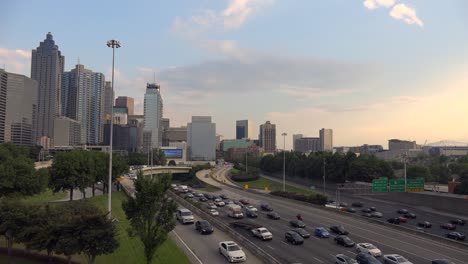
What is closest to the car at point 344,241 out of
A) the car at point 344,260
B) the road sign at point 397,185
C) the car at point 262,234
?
the car at point 262,234

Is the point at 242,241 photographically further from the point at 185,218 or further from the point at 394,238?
the point at 394,238

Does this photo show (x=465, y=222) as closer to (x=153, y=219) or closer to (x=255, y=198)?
(x=255, y=198)

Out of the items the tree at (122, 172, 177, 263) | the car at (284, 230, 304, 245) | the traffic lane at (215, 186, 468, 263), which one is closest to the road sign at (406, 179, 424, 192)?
the traffic lane at (215, 186, 468, 263)

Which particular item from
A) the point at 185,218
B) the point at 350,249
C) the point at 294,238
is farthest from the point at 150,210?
the point at 185,218

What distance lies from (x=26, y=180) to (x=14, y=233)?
3183cm

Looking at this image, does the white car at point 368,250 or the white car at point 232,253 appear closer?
the white car at point 232,253

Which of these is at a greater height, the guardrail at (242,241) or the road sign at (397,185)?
the road sign at (397,185)

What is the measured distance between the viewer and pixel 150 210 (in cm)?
2556

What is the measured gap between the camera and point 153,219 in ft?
87.0

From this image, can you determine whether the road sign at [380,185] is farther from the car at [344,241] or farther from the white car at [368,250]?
the white car at [368,250]

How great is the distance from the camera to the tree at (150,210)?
25.6 meters

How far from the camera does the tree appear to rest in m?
25.6

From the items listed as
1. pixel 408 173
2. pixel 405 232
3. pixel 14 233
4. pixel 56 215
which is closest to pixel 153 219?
pixel 56 215

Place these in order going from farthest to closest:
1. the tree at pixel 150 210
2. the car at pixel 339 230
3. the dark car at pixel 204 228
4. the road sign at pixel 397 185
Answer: the road sign at pixel 397 185 < the car at pixel 339 230 < the dark car at pixel 204 228 < the tree at pixel 150 210
